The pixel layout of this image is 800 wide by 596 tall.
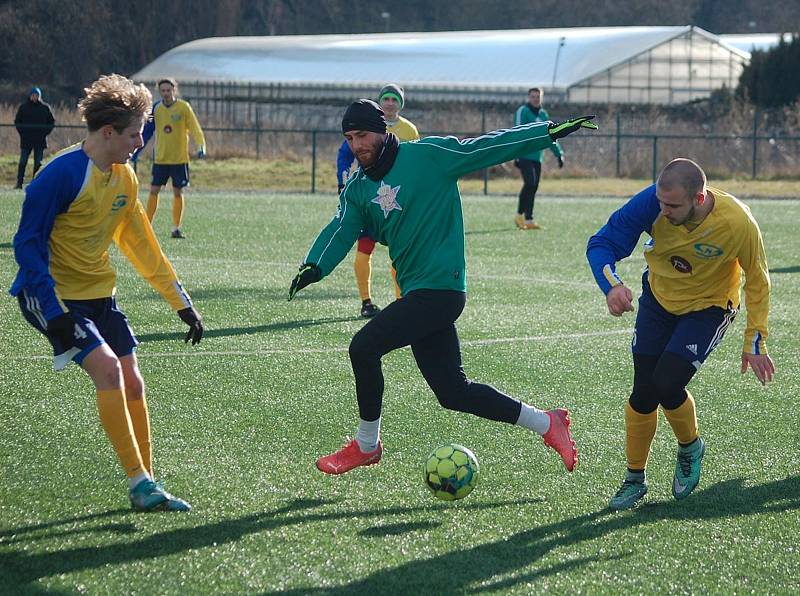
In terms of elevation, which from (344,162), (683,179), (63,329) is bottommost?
(63,329)

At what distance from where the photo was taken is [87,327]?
527 centimetres

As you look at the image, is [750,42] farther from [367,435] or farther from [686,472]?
[367,435]

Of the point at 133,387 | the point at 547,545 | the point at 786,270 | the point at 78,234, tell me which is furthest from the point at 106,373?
the point at 786,270

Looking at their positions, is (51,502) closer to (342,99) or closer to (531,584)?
(531,584)

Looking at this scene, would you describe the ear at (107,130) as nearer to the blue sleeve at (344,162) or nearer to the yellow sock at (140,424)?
the yellow sock at (140,424)

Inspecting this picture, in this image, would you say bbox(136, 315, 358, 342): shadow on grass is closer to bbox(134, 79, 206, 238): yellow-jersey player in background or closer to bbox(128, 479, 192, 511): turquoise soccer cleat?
bbox(128, 479, 192, 511): turquoise soccer cleat

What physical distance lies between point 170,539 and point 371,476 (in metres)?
1.31

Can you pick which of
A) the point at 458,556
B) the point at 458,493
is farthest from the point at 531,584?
the point at 458,493

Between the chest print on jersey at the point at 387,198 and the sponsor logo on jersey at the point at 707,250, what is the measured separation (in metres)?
1.37

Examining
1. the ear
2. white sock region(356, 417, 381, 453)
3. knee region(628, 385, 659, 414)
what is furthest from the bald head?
the ear

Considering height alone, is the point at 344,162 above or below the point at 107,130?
below

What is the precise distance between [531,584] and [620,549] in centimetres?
58

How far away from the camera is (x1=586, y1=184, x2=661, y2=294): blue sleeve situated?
5473 millimetres

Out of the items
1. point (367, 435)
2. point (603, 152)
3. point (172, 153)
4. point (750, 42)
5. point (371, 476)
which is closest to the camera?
point (367, 435)
